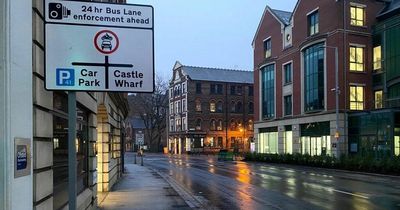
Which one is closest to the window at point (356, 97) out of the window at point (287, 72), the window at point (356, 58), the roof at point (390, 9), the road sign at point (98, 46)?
the window at point (356, 58)

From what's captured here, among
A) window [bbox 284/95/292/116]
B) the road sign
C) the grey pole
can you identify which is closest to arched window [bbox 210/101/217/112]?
window [bbox 284/95/292/116]

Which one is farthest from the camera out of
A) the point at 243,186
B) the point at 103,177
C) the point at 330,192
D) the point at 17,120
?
the point at 243,186

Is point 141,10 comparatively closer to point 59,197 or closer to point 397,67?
point 59,197

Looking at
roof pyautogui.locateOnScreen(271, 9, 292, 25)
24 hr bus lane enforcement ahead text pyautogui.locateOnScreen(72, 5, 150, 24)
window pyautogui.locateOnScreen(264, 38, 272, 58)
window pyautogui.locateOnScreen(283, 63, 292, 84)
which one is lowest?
24 hr bus lane enforcement ahead text pyautogui.locateOnScreen(72, 5, 150, 24)

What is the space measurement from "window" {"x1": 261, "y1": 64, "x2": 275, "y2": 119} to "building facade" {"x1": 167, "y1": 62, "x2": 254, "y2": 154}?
100 feet

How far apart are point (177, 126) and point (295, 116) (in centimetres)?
4669

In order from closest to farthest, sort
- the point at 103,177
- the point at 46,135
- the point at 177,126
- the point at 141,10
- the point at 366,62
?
the point at 141,10 → the point at 46,135 → the point at 103,177 → the point at 366,62 → the point at 177,126

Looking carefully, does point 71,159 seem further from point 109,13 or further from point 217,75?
point 217,75

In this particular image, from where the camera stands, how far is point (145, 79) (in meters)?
4.61

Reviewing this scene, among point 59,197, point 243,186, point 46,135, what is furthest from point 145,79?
point 243,186

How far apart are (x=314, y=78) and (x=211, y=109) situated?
45034 millimetres

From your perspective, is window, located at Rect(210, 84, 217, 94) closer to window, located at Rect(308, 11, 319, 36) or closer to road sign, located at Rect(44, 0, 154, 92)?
window, located at Rect(308, 11, 319, 36)

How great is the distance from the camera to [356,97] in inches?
1631

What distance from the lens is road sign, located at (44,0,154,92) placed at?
434 cm
